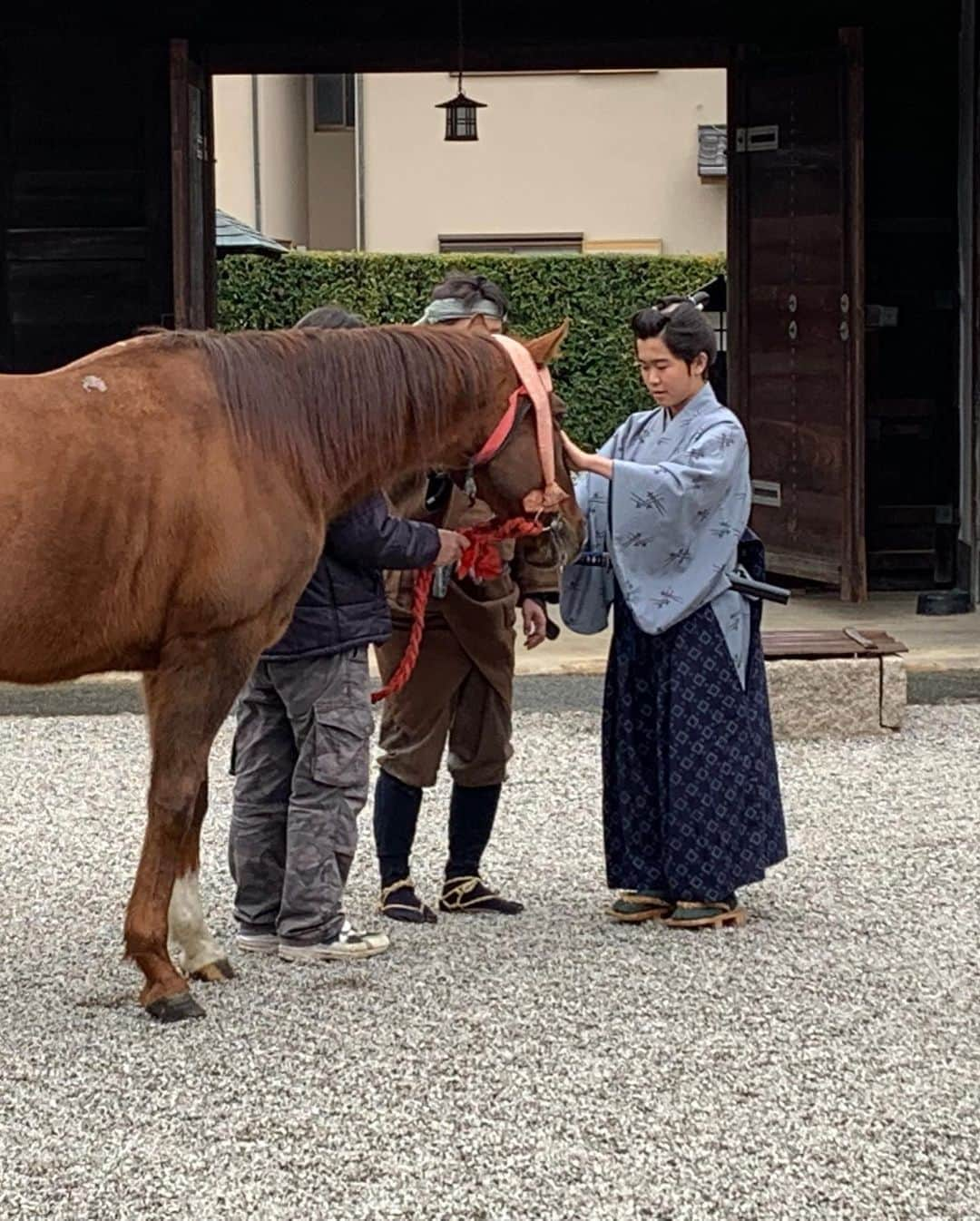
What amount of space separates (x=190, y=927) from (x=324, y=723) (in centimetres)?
54

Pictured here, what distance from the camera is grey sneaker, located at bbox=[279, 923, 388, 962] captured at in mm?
4523

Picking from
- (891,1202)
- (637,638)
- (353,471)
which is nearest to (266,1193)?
(891,1202)

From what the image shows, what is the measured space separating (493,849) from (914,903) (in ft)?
4.04

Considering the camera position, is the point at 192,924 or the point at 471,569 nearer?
the point at 192,924

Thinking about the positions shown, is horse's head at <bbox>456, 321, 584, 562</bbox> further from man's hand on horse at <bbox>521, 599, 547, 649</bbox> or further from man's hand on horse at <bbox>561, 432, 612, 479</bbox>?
man's hand on horse at <bbox>521, 599, 547, 649</bbox>

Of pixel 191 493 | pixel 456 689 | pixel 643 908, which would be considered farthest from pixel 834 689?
pixel 191 493

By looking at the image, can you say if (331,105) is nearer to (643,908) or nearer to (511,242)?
(511,242)

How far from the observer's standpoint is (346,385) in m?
4.28

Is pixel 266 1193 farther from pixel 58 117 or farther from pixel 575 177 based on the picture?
pixel 575 177

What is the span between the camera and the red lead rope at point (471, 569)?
4453mm

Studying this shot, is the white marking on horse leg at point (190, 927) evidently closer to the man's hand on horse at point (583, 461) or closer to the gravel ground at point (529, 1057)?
the gravel ground at point (529, 1057)

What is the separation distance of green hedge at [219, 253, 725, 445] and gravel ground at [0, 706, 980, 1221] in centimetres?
1227

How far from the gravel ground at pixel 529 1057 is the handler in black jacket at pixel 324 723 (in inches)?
6.3

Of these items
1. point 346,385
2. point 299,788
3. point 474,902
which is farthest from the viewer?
point 474,902
